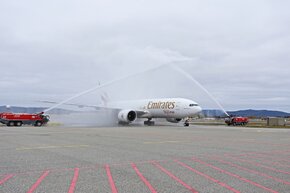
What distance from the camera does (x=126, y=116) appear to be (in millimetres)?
47250

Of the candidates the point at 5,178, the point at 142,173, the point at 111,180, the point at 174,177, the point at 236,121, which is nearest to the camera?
the point at 111,180

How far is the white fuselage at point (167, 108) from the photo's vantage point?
147 ft

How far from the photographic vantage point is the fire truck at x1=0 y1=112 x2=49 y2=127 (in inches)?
1913

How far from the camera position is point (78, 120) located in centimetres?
6016

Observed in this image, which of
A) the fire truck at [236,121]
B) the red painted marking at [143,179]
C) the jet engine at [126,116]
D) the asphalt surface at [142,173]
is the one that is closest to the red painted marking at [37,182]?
the asphalt surface at [142,173]

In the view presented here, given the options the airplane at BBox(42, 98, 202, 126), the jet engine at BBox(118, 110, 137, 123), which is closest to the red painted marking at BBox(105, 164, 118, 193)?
the airplane at BBox(42, 98, 202, 126)

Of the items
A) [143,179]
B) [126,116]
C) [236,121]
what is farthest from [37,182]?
[236,121]

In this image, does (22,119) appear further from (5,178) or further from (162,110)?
(5,178)

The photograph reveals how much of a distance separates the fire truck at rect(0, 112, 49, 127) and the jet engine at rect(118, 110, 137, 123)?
11318 millimetres

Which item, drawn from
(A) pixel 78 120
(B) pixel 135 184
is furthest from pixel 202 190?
(A) pixel 78 120

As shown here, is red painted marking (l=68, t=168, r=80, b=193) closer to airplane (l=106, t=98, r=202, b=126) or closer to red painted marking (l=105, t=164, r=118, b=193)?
red painted marking (l=105, t=164, r=118, b=193)

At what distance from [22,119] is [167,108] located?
20.5m

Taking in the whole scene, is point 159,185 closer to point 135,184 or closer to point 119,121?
point 135,184

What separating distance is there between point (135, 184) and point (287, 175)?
3929 millimetres
